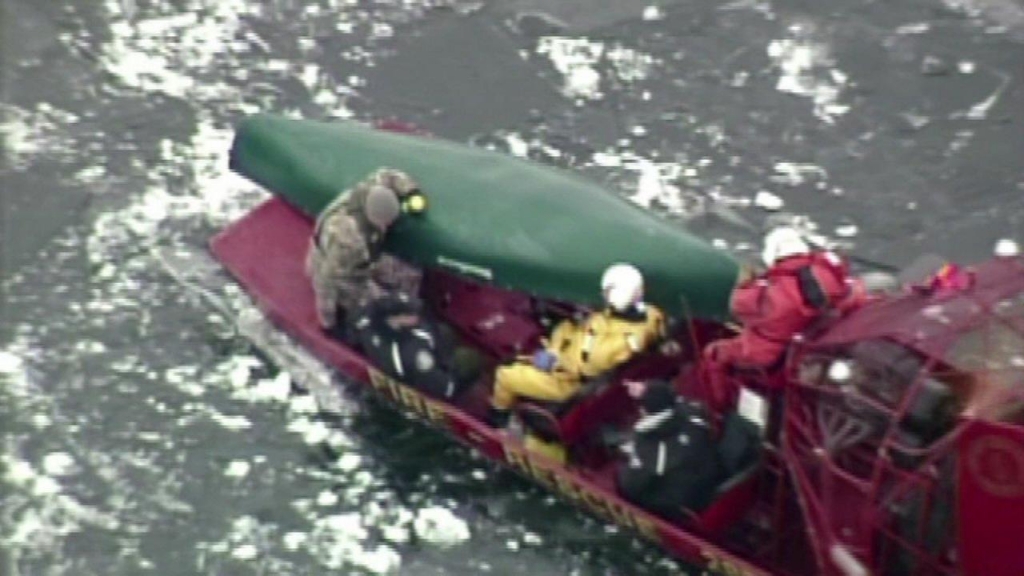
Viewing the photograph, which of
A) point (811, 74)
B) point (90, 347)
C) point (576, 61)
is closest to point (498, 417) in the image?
point (90, 347)

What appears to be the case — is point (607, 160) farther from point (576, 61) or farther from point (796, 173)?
point (796, 173)

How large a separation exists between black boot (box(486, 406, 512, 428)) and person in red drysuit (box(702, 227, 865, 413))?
1.42m

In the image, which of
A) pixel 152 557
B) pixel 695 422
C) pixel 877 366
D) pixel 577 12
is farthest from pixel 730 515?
pixel 577 12

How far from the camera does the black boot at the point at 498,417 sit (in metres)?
9.17

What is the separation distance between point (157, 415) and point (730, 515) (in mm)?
3483

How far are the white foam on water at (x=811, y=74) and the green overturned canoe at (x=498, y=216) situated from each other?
291 cm

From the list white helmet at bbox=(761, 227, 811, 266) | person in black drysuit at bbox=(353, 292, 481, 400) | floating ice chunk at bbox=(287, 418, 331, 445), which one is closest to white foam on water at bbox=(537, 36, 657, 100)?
person in black drysuit at bbox=(353, 292, 481, 400)

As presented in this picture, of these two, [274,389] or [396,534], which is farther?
[274,389]

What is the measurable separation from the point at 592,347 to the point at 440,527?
1.34 meters

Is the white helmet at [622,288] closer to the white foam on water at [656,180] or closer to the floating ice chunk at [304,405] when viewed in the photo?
the floating ice chunk at [304,405]

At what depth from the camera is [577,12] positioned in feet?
42.7

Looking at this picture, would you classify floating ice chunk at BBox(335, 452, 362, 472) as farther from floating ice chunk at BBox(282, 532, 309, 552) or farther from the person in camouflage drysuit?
the person in camouflage drysuit

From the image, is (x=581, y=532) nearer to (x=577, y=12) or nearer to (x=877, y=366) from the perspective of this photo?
(x=877, y=366)

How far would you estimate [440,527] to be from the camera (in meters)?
9.20
